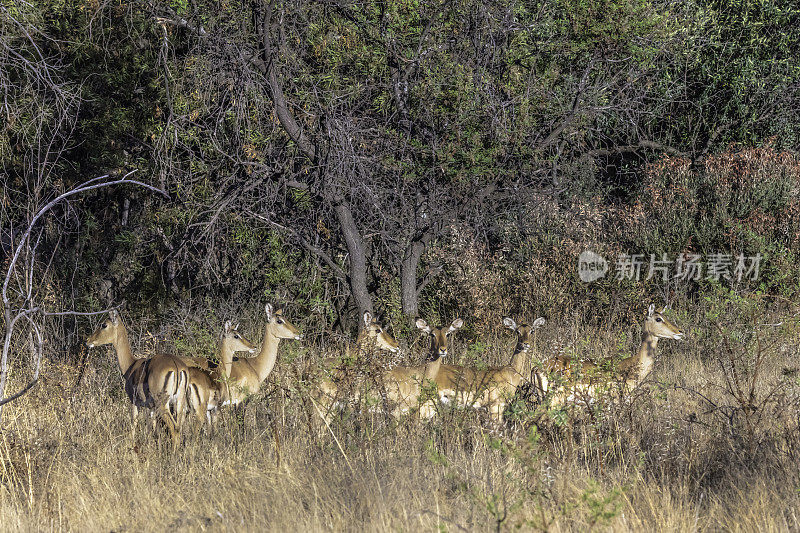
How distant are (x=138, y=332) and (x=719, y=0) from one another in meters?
9.06

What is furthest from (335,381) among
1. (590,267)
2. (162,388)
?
(590,267)

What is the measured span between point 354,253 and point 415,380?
239cm

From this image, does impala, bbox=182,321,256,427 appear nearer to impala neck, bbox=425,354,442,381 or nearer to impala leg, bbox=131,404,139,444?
impala leg, bbox=131,404,139,444

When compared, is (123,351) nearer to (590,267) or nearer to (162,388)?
(162,388)

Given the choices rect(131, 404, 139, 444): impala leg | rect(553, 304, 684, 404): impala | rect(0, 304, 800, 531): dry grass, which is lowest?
rect(131, 404, 139, 444): impala leg

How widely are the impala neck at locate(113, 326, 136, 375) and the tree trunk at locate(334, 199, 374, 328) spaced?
7.38ft

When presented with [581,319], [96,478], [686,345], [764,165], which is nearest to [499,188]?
[581,319]

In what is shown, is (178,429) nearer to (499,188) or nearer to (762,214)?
(499,188)

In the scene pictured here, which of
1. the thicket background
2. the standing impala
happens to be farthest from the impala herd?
the thicket background

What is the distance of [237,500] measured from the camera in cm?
492

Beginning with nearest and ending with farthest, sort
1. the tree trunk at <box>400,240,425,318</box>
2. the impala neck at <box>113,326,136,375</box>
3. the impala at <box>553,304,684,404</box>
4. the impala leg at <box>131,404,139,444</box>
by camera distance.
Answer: the impala leg at <box>131,404,139,444</box>, the impala at <box>553,304,684,404</box>, the impala neck at <box>113,326,136,375</box>, the tree trunk at <box>400,240,425,318</box>

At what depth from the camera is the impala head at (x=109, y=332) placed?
8.33 meters

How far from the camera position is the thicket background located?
28.4 feet

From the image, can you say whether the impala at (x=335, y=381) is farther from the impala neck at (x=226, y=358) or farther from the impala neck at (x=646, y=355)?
the impala neck at (x=646, y=355)
